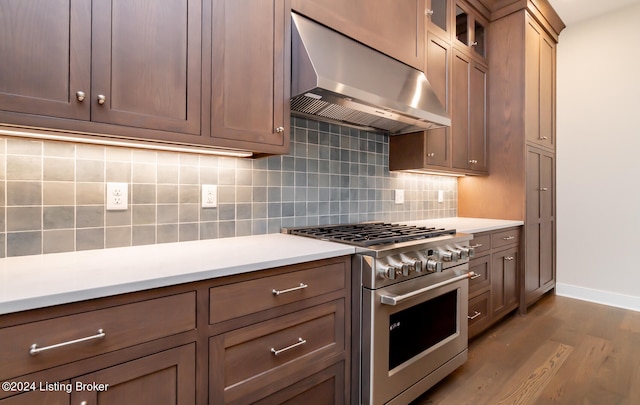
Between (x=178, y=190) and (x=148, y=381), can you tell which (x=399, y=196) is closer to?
(x=178, y=190)

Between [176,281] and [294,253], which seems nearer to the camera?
[176,281]

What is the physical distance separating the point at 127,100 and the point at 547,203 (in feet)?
12.3

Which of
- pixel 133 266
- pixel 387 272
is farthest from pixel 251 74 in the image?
pixel 387 272

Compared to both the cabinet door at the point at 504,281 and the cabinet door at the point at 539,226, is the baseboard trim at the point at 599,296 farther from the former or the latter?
the cabinet door at the point at 504,281

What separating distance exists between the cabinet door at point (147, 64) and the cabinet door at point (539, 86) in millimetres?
2895

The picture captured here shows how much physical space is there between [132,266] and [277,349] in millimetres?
582

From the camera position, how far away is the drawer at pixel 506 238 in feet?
8.32

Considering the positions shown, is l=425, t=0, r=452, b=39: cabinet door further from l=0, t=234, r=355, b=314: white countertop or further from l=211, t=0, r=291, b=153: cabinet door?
l=0, t=234, r=355, b=314: white countertop

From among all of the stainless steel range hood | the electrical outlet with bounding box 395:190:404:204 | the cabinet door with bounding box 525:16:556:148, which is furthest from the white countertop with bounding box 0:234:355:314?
the cabinet door with bounding box 525:16:556:148

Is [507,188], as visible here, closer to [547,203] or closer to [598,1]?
[547,203]

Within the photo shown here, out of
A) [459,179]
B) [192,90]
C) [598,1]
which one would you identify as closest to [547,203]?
[459,179]

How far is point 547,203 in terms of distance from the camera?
332 centimetres

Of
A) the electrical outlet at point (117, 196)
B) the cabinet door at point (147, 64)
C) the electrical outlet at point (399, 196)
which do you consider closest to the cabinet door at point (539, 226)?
the electrical outlet at point (399, 196)

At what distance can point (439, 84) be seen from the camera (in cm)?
243
